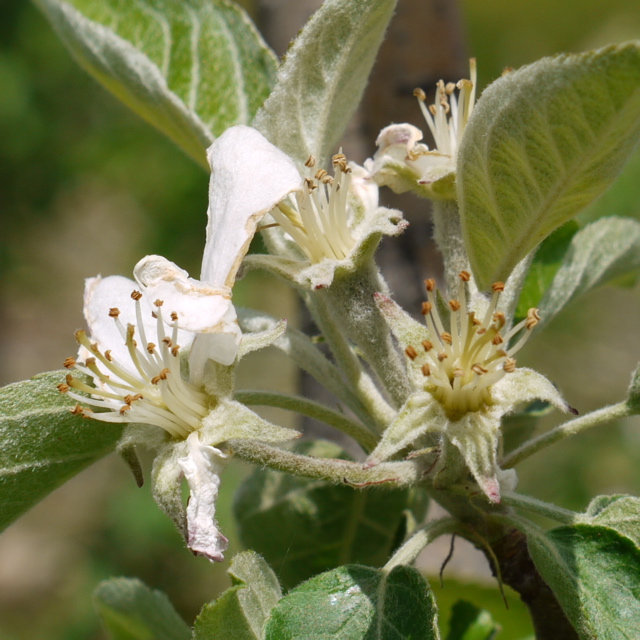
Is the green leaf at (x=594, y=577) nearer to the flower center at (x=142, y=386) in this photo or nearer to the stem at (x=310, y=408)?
the stem at (x=310, y=408)

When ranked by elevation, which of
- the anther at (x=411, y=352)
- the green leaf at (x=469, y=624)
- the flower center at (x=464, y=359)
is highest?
the anther at (x=411, y=352)

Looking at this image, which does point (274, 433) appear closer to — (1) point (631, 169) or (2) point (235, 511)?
(2) point (235, 511)

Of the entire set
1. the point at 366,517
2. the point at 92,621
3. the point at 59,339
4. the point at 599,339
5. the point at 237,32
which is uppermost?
the point at 237,32

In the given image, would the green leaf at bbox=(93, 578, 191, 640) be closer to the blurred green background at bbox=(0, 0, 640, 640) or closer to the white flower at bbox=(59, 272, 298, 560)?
the white flower at bbox=(59, 272, 298, 560)

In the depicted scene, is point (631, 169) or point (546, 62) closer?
point (546, 62)

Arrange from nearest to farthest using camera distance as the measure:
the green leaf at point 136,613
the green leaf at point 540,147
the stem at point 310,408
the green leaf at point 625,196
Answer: the green leaf at point 540,147
the stem at point 310,408
the green leaf at point 136,613
the green leaf at point 625,196

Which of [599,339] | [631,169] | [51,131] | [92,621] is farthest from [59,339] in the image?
Answer: [631,169]

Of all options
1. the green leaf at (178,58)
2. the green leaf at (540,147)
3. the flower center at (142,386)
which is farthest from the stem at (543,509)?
the green leaf at (178,58)
